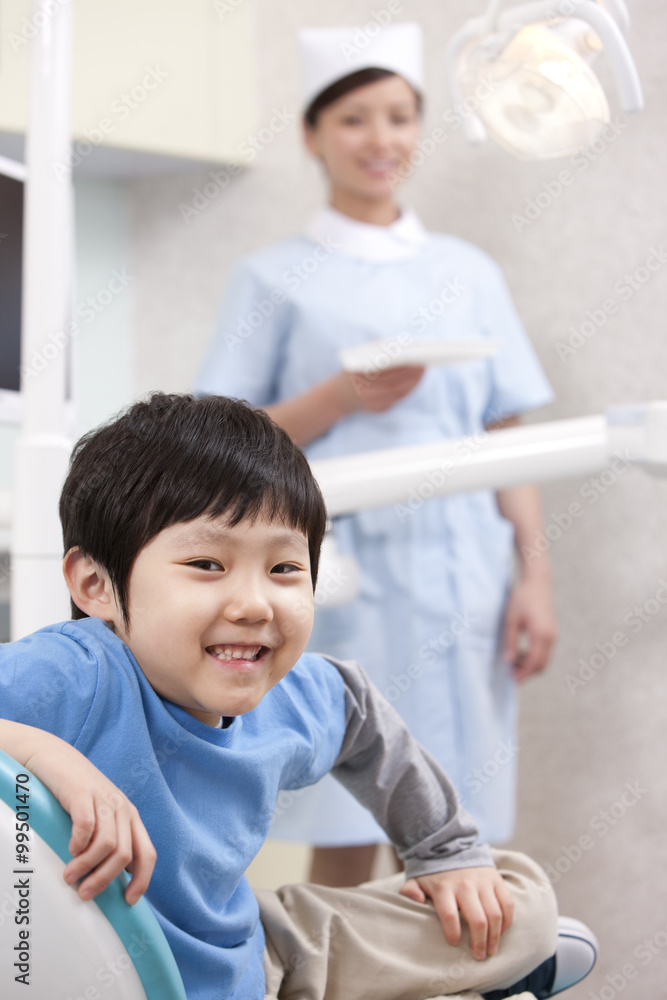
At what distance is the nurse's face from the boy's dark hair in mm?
893

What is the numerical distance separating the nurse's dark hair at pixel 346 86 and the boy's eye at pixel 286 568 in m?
0.99

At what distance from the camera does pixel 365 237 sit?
1.38 m

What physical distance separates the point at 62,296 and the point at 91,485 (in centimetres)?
24

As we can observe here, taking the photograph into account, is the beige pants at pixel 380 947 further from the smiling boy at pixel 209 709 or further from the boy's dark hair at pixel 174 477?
the boy's dark hair at pixel 174 477

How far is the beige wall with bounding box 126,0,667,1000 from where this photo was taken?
155 cm

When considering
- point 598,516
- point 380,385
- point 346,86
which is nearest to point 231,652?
point 380,385

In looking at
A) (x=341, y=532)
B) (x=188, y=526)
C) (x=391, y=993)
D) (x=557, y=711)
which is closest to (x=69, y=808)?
(x=188, y=526)

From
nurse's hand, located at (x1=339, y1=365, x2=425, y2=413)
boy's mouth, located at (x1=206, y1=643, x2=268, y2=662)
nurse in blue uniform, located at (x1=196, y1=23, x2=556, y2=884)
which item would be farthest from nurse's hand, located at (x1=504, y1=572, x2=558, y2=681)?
boy's mouth, located at (x1=206, y1=643, x2=268, y2=662)

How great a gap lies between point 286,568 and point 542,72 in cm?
42

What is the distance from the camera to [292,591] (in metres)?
0.51

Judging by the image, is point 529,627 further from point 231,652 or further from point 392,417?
point 231,652

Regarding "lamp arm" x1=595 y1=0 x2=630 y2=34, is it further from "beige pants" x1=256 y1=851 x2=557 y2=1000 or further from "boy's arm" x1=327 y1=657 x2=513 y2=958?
"beige pants" x1=256 y1=851 x2=557 y2=1000

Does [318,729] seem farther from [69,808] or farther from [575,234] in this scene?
[575,234]

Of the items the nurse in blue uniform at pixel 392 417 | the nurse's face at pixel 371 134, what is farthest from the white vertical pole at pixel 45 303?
the nurse's face at pixel 371 134
